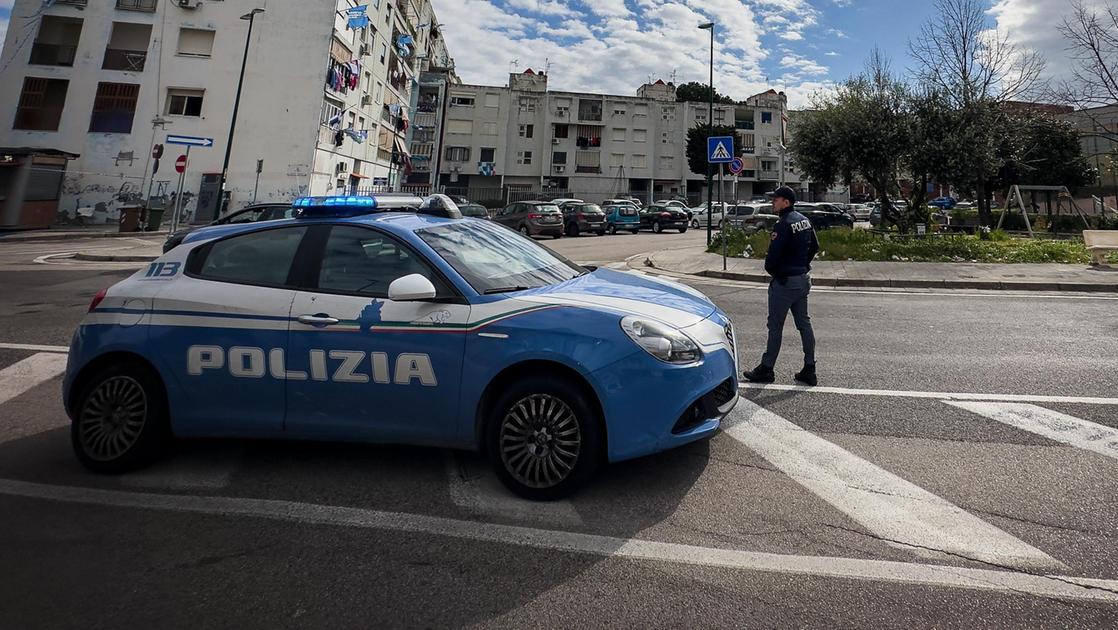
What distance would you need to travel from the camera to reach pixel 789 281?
550 centimetres

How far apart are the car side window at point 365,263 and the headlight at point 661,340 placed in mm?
1093

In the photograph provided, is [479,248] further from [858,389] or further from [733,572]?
[858,389]

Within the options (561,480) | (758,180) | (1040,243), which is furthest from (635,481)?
(758,180)

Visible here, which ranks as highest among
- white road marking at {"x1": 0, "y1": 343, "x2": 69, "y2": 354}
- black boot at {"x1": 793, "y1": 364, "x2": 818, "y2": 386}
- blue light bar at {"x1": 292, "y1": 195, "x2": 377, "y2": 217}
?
blue light bar at {"x1": 292, "y1": 195, "x2": 377, "y2": 217}

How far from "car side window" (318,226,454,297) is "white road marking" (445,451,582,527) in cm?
116

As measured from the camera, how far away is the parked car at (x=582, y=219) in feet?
93.8

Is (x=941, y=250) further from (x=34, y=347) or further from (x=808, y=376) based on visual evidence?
(x=34, y=347)

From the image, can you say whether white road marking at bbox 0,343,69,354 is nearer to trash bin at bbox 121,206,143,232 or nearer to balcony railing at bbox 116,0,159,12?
trash bin at bbox 121,206,143,232

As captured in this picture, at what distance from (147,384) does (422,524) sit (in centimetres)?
202

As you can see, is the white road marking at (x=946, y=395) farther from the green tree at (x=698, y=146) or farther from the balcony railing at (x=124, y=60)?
the green tree at (x=698, y=146)

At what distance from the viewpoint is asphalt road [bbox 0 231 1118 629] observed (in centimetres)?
234

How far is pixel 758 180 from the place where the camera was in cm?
7038

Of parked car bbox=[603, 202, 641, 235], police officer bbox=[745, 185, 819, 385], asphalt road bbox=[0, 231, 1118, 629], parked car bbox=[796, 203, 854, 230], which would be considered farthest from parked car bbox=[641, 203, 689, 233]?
asphalt road bbox=[0, 231, 1118, 629]

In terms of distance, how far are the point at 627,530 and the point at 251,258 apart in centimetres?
279
